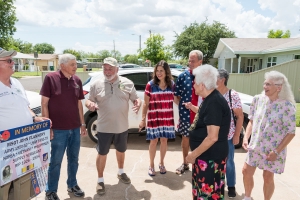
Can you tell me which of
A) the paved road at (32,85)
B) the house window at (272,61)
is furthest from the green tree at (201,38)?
the paved road at (32,85)

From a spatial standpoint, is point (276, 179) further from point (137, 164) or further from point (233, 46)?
point (233, 46)

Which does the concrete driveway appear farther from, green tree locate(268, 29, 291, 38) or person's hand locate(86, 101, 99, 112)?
green tree locate(268, 29, 291, 38)

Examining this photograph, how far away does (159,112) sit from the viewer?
379cm

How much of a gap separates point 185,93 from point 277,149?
1.60 meters

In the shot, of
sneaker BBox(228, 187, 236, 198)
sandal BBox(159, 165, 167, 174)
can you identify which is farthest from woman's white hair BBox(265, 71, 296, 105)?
sandal BBox(159, 165, 167, 174)

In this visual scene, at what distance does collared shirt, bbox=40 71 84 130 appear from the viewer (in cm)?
282

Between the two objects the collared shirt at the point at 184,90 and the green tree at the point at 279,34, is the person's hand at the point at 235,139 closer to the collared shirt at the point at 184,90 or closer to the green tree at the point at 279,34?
the collared shirt at the point at 184,90

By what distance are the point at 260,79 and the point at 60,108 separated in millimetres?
11917

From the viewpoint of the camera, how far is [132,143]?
5.51 m

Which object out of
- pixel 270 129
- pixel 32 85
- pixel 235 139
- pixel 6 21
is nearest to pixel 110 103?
pixel 235 139

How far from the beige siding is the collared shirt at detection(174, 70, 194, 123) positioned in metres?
9.75

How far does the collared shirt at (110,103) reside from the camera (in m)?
3.22

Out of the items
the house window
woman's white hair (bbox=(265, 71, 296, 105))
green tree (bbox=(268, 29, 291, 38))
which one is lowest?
woman's white hair (bbox=(265, 71, 296, 105))

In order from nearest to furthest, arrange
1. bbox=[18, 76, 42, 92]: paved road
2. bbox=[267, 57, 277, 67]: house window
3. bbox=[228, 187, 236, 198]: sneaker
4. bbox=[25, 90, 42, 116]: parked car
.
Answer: bbox=[228, 187, 236, 198]: sneaker < bbox=[25, 90, 42, 116]: parked car < bbox=[18, 76, 42, 92]: paved road < bbox=[267, 57, 277, 67]: house window
